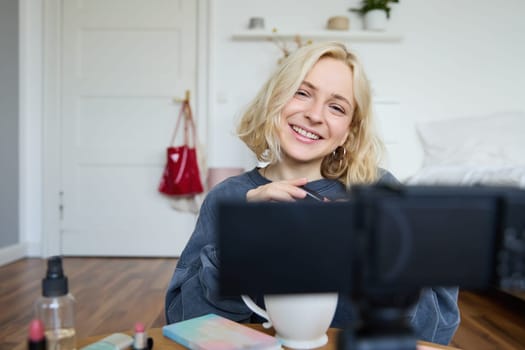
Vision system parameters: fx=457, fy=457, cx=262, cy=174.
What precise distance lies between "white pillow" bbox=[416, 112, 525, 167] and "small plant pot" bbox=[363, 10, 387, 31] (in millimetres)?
747

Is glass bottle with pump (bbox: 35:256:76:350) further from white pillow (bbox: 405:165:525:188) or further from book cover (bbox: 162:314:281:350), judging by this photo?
white pillow (bbox: 405:165:525:188)

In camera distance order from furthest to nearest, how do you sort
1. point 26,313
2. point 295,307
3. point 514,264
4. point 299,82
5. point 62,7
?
point 62,7
point 26,313
point 299,82
point 295,307
point 514,264

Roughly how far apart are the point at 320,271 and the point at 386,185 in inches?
3.0

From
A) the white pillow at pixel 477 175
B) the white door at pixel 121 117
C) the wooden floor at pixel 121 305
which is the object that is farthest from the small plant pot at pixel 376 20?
the wooden floor at pixel 121 305

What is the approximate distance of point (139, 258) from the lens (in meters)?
3.28

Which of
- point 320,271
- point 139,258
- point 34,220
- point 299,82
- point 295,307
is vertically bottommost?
point 139,258

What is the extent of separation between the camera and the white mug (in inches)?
22.2

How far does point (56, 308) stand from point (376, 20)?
2.99 meters

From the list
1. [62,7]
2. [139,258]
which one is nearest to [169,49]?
[62,7]

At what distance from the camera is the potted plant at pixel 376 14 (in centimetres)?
310

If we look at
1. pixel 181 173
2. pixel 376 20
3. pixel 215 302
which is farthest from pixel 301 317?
pixel 376 20

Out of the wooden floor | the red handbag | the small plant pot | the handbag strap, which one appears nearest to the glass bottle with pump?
the wooden floor

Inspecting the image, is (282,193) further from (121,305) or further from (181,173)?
(181,173)

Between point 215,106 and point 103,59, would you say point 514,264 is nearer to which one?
point 215,106
